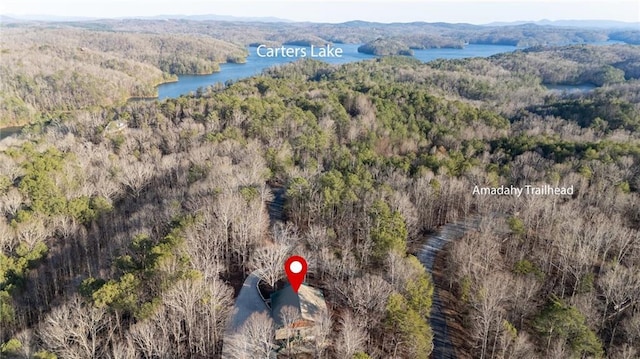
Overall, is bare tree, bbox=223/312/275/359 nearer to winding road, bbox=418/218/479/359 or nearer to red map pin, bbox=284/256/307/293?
red map pin, bbox=284/256/307/293

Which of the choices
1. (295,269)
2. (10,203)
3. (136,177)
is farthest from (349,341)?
(10,203)

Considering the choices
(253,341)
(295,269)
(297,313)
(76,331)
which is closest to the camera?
(253,341)

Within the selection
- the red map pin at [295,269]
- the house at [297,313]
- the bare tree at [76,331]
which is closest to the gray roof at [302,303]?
the house at [297,313]

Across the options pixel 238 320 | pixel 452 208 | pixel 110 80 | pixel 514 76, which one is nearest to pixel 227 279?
pixel 238 320

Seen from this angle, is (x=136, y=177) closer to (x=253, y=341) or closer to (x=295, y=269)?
(x=295, y=269)

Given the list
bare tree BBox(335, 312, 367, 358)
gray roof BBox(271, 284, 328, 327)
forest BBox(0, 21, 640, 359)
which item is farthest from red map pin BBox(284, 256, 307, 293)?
bare tree BBox(335, 312, 367, 358)

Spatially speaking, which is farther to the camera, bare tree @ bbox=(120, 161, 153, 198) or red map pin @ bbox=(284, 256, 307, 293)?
bare tree @ bbox=(120, 161, 153, 198)
